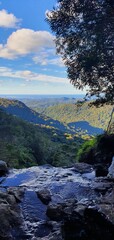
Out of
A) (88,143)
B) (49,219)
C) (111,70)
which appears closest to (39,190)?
(49,219)

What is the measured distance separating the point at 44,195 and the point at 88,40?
9086 mm

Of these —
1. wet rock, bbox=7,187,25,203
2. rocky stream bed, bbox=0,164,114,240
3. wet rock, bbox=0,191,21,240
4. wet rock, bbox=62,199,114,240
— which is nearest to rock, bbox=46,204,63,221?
rocky stream bed, bbox=0,164,114,240

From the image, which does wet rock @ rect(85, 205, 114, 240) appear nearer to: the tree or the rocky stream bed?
the rocky stream bed

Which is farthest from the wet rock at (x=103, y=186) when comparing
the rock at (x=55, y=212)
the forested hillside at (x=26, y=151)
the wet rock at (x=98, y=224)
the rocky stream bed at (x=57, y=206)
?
the forested hillside at (x=26, y=151)

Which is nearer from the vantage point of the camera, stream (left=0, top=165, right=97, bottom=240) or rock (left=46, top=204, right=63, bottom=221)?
stream (left=0, top=165, right=97, bottom=240)

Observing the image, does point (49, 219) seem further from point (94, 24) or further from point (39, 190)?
point (94, 24)

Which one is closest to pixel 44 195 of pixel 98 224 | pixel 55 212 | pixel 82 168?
pixel 55 212

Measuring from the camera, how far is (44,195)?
16.6m

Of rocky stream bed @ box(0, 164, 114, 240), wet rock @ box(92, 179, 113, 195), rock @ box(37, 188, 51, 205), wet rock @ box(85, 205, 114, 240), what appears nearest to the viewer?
wet rock @ box(85, 205, 114, 240)

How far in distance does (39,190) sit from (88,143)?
1389cm

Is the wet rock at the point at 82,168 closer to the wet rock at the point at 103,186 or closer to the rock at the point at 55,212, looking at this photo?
the wet rock at the point at 103,186

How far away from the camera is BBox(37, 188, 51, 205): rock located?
16014 millimetres

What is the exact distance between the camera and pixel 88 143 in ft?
101

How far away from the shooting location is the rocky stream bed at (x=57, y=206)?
30.3ft
